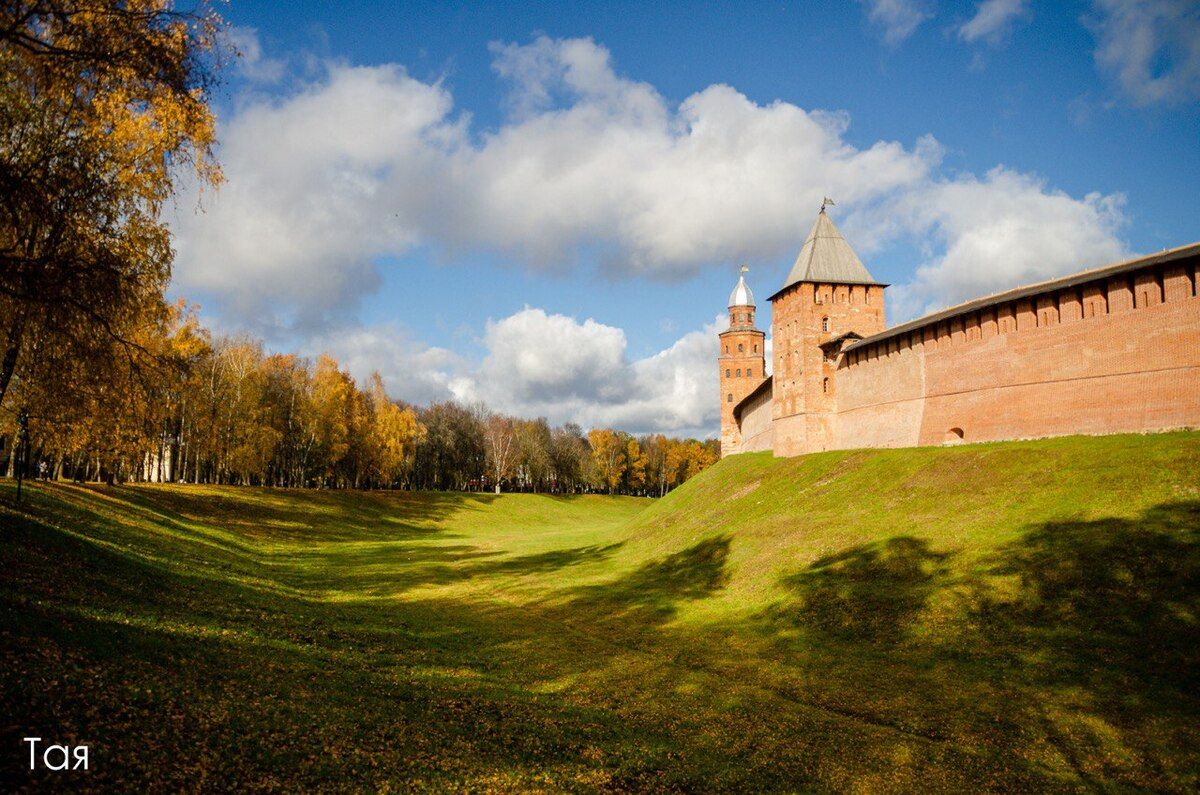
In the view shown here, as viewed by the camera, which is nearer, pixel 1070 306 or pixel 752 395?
pixel 1070 306

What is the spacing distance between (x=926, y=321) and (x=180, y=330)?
48468mm

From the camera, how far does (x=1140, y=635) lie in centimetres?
1476

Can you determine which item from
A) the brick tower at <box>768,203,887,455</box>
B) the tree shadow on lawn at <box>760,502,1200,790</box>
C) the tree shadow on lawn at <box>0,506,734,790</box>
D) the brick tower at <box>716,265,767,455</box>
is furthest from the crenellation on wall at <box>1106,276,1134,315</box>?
the brick tower at <box>716,265,767,455</box>

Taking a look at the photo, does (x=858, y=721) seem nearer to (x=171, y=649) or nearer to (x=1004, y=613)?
(x=1004, y=613)

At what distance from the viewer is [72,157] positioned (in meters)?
10.6

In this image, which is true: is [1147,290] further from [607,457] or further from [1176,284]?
[607,457]

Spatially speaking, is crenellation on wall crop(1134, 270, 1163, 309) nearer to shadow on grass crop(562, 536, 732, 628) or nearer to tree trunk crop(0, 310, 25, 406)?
shadow on grass crop(562, 536, 732, 628)

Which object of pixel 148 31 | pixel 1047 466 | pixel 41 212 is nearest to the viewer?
pixel 41 212

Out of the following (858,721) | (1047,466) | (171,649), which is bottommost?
(858,721)

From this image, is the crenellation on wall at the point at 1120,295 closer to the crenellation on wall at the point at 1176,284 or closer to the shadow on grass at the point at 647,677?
the crenellation on wall at the point at 1176,284

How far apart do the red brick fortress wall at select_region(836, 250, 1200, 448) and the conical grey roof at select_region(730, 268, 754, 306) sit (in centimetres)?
4676

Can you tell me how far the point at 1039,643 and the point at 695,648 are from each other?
8628 mm

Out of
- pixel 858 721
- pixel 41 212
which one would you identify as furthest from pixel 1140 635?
pixel 41 212

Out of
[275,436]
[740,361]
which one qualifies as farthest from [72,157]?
[740,361]
